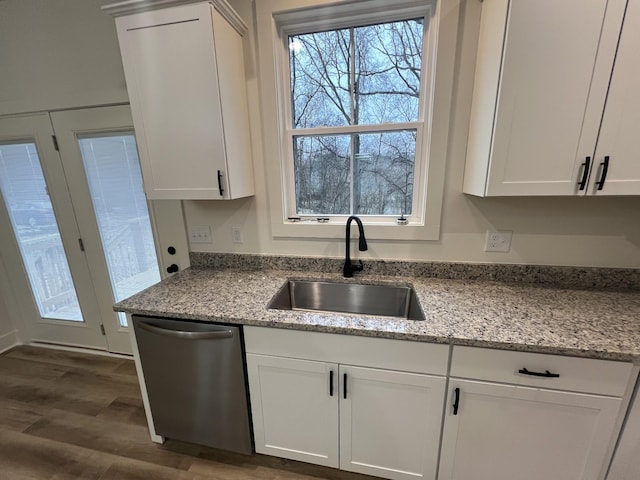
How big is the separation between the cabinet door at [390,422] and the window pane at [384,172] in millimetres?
941

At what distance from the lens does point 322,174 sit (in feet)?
5.52

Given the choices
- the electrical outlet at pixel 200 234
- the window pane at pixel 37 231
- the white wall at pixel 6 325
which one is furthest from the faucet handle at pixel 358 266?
the white wall at pixel 6 325

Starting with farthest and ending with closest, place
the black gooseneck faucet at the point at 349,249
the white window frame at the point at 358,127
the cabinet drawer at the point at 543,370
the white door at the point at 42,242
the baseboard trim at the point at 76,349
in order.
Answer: the baseboard trim at the point at 76,349
the white door at the point at 42,242
the black gooseneck faucet at the point at 349,249
the white window frame at the point at 358,127
the cabinet drawer at the point at 543,370

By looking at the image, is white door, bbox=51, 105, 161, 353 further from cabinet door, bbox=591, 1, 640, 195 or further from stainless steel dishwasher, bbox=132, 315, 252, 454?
cabinet door, bbox=591, 1, 640, 195

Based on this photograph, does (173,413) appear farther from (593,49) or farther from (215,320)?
(593,49)

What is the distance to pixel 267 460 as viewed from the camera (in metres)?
1.43

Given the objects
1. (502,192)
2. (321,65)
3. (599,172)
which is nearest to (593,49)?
(599,172)

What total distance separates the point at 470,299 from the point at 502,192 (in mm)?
518

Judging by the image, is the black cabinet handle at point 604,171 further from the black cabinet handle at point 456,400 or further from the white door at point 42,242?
the white door at point 42,242

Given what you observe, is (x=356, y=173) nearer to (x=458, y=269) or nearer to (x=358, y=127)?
(x=358, y=127)

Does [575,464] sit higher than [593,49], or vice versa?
[593,49]

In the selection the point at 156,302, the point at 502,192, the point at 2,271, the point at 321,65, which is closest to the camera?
the point at 502,192

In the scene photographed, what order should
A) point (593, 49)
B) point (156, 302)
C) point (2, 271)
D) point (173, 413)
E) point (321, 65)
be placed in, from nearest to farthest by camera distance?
point (593, 49)
point (156, 302)
point (173, 413)
point (321, 65)
point (2, 271)

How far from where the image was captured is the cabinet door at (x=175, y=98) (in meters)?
1.23
